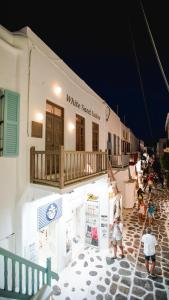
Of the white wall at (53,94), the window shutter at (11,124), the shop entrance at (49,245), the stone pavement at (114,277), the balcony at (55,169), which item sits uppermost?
the white wall at (53,94)

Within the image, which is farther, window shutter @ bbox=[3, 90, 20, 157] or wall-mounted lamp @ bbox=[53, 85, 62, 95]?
wall-mounted lamp @ bbox=[53, 85, 62, 95]

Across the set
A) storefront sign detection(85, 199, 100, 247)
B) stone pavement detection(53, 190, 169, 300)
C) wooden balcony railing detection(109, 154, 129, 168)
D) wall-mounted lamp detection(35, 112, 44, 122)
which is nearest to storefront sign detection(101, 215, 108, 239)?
storefront sign detection(85, 199, 100, 247)

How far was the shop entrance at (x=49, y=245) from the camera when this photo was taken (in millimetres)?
8789

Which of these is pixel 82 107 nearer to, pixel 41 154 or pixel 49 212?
pixel 41 154

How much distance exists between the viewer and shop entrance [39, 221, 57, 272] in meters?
8.79

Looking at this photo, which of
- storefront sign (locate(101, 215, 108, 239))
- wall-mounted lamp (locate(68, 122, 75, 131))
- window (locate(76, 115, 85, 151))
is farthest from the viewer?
storefront sign (locate(101, 215, 108, 239))

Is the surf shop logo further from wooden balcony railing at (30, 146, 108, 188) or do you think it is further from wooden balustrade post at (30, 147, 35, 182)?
wooden balustrade post at (30, 147, 35, 182)

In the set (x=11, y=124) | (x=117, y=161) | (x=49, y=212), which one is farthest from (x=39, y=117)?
(x=117, y=161)

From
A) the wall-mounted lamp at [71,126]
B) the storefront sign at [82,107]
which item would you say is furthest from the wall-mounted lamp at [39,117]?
the storefront sign at [82,107]

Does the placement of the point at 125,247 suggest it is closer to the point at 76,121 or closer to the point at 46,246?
the point at 46,246

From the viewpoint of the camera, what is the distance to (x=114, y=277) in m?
8.60

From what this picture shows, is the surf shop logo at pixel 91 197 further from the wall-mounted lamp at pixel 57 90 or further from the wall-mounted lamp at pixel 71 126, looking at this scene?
the wall-mounted lamp at pixel 57 90

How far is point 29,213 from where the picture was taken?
661 cm

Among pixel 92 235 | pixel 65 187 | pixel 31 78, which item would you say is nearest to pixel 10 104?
pixel 31 78
